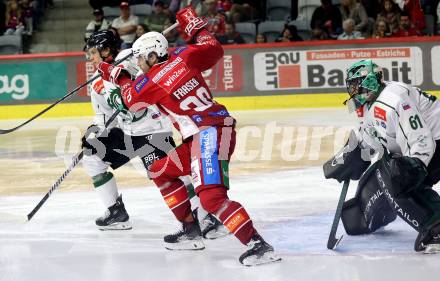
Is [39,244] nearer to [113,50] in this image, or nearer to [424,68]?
[113,50]

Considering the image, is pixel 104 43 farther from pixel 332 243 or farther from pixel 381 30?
pixel 381 30

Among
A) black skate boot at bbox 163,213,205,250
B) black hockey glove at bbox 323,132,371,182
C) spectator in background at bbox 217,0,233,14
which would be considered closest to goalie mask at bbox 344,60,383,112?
black hockey glove at bbox 323,132,371,182

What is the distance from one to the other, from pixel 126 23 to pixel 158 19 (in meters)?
0.48

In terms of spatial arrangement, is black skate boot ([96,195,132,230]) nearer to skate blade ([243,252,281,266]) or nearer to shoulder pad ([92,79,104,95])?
shoulder pad ([92,79,104,95])

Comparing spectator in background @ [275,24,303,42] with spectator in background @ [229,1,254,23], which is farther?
spectator in background @ [229,1,254,23]

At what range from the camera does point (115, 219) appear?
609cm

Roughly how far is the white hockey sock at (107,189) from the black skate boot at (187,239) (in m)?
0.77

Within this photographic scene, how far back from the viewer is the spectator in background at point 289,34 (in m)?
→ 12.1

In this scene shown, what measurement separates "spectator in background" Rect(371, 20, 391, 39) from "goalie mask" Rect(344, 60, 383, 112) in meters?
7.03

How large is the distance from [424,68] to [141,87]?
284 inches

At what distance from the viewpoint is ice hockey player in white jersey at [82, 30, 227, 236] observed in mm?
5801

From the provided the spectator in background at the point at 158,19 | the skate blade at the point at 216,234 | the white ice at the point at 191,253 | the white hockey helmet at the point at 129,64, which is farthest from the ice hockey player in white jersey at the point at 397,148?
the spectator in background at the point at 158,19

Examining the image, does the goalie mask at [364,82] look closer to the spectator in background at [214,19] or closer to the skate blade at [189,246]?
the skate blade at [189,246]

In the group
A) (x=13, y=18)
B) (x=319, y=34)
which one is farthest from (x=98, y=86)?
(x=13, y=18)
